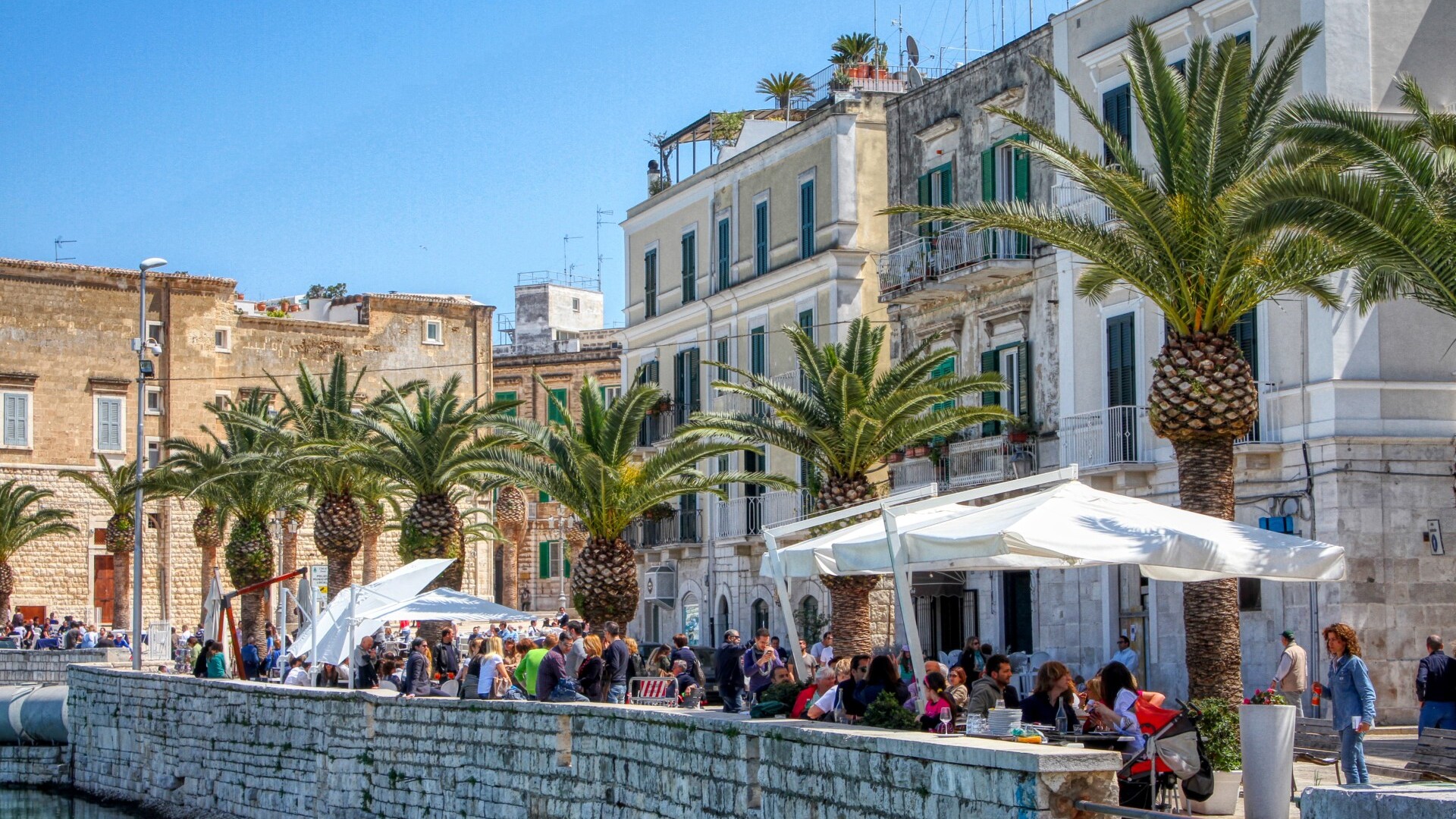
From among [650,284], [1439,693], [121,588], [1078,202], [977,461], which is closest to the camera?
[1439,693]

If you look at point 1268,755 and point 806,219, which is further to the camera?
point 806,219

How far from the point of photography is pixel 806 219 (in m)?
33.9

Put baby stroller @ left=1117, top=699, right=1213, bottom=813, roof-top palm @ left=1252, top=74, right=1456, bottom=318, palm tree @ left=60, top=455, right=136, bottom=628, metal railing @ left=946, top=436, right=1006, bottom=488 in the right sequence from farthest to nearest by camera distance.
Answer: palm tree @ left=60, top=455, right=136, bottom=628, metal railing @ left=946, top=436, right=1006, bottom=488, roof-top palm @ left=1252, top=74, right=1456, bottom=318, baby stroller @ left=1117, top=699, right=1213, bottom=813

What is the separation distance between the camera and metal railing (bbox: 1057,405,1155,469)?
2503 centimetres

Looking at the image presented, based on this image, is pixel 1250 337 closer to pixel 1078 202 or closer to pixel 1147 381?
pixel 1147 381

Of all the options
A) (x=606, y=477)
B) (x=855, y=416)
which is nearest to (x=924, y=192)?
(x=855, y=416)

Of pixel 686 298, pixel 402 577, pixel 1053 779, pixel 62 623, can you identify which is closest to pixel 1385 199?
pixel 1053 779

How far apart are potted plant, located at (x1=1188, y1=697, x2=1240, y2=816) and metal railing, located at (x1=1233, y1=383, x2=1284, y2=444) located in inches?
364

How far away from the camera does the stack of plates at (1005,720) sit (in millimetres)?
11711

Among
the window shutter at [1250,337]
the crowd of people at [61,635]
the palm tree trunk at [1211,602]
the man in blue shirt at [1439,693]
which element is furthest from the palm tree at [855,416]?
the crowd of people at [61,635]

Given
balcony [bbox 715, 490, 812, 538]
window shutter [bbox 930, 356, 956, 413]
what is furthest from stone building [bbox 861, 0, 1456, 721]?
balcony [bbox 715, 490, 812, 538]

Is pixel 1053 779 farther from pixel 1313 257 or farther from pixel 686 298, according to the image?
pixel 686 298

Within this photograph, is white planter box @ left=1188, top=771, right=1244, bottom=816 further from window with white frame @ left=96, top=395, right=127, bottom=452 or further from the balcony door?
window with white frame @ left=96, top=395, right=127, bottom=452

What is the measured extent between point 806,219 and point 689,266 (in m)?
5.12
